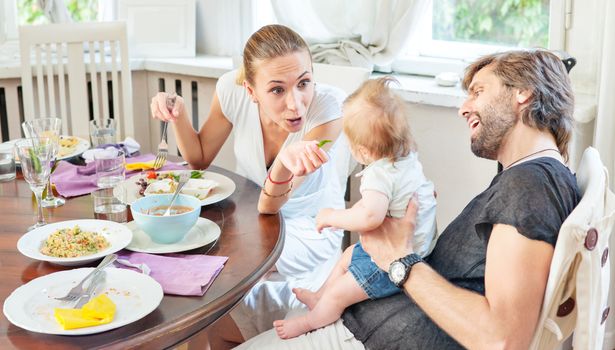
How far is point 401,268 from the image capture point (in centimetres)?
157

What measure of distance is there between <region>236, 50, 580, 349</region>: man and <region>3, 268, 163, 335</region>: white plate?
394mm

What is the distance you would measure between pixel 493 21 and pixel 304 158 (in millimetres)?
1586

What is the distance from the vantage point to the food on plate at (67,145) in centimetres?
231

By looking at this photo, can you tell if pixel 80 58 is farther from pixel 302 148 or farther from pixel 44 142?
pixel 302 148

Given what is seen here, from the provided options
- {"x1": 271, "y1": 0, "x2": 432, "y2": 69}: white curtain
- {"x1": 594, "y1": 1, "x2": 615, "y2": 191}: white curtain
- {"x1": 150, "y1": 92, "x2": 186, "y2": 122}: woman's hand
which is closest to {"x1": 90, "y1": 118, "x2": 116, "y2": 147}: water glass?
{"x1": 150, "y1": 92, "x2": 186, "y2": 122}: woman's hand

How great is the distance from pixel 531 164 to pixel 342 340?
1.86 feet

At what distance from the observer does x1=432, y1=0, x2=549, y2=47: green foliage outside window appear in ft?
9.76

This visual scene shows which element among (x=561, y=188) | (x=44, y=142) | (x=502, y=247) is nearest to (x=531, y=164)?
(x=561, y=188)

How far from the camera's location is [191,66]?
137 inches

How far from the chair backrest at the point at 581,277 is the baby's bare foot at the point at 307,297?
0.60m

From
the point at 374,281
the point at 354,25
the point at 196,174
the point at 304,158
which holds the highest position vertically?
the point at 354,25

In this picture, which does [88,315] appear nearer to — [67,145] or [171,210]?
[171,210]

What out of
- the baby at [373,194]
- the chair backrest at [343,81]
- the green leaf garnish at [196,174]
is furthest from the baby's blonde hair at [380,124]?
A: the chair backrest at [343,81]

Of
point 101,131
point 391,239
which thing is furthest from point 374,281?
point 101,131
